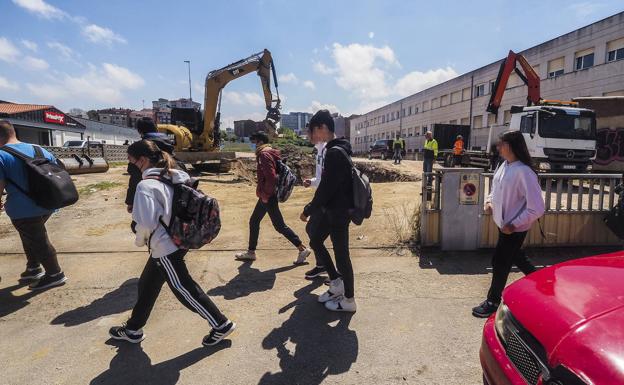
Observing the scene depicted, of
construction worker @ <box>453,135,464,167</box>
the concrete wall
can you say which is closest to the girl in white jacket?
the concrete wall

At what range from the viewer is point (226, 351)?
2982mm

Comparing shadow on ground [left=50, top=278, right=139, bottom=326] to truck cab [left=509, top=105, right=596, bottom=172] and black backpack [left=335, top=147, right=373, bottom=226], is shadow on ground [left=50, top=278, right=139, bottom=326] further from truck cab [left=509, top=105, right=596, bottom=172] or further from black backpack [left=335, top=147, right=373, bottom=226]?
truck cab [left=509, top=105, right=596, bottom=172]

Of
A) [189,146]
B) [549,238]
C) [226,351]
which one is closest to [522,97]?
[189,146]

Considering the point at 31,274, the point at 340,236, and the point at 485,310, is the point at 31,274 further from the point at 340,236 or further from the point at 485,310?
the point at 485,310

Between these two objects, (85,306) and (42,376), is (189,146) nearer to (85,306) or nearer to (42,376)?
(85,306)

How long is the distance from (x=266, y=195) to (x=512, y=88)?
33.6m

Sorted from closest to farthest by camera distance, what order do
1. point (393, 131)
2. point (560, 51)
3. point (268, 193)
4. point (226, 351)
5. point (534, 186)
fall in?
point (226, 351), point (534, 186), point (268, 193), point (560, 51), point (393, 131)

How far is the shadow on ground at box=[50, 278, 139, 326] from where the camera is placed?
356cm

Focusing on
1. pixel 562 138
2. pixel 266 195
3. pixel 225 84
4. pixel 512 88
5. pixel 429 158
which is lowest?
pixel 266 195

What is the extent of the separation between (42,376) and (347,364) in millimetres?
2264

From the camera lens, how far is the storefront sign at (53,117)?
3556cm

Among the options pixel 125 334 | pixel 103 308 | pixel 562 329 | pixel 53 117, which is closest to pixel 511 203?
pixel 562 329

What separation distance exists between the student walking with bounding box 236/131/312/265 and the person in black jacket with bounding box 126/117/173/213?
4.01 ft

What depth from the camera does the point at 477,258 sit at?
5.02 meters
